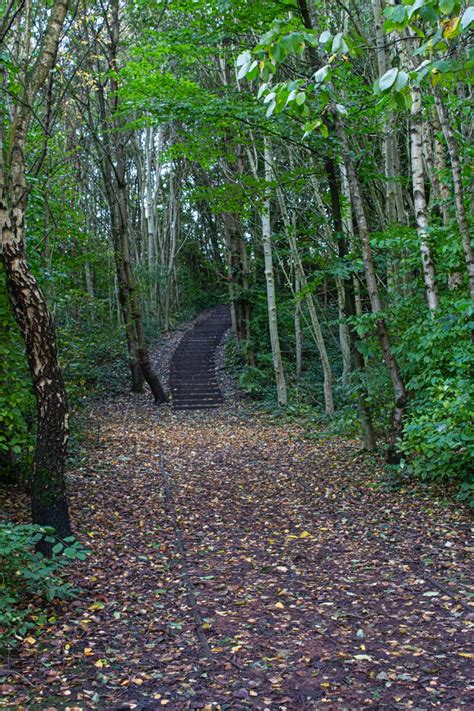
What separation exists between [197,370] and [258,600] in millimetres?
16185

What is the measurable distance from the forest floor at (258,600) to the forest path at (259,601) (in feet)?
0.05

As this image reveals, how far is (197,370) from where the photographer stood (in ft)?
67.8

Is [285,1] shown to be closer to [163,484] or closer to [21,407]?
[21,407]

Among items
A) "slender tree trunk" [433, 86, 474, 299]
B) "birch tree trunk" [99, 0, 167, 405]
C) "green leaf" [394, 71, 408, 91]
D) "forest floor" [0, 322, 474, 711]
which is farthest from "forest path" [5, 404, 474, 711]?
"birch tree trunk" [99, 0, 167, 405]

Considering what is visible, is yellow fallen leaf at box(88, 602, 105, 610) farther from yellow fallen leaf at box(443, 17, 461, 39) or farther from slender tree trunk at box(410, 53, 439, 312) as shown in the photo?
slender tree trunk at box(410, 53, 439, 312)

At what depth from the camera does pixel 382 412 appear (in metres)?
9.06

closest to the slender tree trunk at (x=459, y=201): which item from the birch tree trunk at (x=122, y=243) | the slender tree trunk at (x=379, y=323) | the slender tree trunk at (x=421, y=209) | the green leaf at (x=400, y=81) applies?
the slender tree trunk at (x=421, y=209)

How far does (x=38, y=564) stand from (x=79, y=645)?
0.85 m

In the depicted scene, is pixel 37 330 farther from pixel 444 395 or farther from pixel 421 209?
pixel 421 209

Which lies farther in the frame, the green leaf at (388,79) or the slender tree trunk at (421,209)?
the slender tree trunk at (421,209)

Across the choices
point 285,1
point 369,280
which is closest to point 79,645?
point 369,280

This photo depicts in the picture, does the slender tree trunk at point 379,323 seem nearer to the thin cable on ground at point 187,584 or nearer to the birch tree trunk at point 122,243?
the thin cable on ground at point 187,584

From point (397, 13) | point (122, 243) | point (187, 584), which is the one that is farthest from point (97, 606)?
point (122, 243)

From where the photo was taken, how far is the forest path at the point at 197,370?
1759cm
